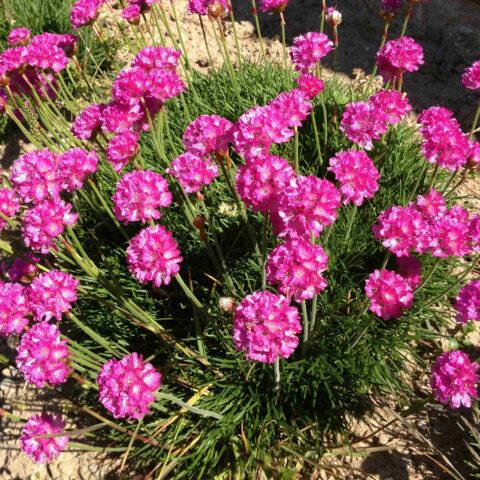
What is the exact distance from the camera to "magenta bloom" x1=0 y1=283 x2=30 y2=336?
6.23 feet

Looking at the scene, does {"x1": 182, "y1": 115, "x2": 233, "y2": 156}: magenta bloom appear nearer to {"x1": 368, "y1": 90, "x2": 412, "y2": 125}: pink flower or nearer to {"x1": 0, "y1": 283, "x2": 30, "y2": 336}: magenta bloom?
{"x1": 368, "y1": 90, "x2": 412, "y2": 125}: pink flower

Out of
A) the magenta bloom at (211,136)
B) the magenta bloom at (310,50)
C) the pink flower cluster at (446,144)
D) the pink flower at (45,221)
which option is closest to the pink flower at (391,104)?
the pink flower cluster at (446,144)

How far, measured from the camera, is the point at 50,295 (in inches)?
74.7

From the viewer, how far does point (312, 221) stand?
5.33 feet

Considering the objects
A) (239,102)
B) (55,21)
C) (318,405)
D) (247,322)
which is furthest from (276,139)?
(55,21)

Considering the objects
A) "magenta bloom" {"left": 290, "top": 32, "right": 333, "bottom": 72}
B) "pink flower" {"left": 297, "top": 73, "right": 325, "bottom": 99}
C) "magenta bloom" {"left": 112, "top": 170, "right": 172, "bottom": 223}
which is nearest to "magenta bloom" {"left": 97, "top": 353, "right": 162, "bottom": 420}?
"magenta bloom" {"left": 112, "top": 170, "right": 172, "bottom": 223}

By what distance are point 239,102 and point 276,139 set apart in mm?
1723

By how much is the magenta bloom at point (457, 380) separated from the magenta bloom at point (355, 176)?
2.43 ft

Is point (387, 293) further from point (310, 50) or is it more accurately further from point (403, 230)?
point (310, 50)

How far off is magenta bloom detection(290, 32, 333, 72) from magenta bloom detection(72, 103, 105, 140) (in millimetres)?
1260

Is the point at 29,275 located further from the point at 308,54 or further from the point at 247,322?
the point at 308,54

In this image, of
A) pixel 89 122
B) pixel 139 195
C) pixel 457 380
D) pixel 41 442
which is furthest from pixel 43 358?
pixel 457 380

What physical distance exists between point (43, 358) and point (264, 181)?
109cm

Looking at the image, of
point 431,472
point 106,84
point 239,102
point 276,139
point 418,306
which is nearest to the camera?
point 276,139
